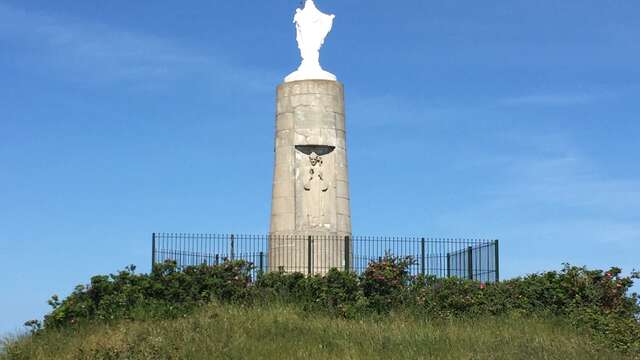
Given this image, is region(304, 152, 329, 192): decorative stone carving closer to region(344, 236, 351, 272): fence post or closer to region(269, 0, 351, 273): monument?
region(269, 0, 351, 273): monument

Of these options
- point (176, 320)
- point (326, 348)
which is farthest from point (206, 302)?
point (326, 348)

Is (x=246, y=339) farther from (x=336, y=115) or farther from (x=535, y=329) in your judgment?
(x=336, y=115)

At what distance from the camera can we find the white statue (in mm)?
27562

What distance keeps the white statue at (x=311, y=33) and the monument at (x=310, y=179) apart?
485mm

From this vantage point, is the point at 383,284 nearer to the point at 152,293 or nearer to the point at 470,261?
the point at 470,261

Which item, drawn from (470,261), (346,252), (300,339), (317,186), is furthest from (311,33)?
(300,339)

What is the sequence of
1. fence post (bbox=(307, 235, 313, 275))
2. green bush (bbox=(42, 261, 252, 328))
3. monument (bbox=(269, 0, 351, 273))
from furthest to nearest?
1. monument (bbox=(269, 0, 351, 273))
2. fence post (bbox=(307, 235, 313, 275))
3. green bush (bbox=(42, 261, 252, 328))

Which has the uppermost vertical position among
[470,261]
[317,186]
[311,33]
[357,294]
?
[311,33]

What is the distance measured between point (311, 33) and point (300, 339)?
447 inches

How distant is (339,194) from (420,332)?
782 centimetres

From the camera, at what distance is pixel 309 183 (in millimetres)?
26406

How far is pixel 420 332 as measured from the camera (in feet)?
63.7

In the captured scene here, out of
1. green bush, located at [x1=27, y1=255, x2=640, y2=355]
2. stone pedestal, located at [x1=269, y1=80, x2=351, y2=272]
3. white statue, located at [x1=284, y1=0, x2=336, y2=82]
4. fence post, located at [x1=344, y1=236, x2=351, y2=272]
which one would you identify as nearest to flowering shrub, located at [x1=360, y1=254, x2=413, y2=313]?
green bush, located at [x1=27, y1=255, x2=640, y2=355]

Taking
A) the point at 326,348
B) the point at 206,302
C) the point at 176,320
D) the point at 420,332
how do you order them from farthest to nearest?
the point at 206,302 → the point at 176,320 → the point at 420,332 → the point at 326,348
